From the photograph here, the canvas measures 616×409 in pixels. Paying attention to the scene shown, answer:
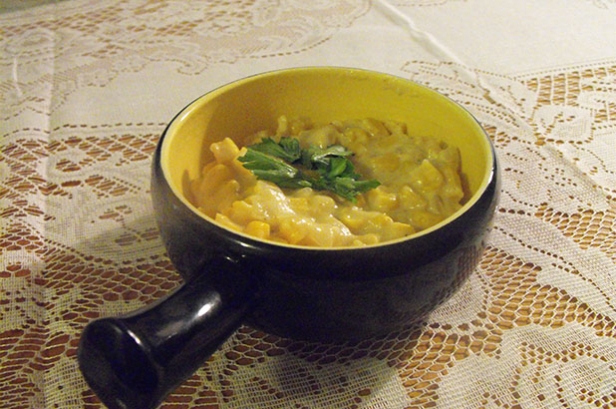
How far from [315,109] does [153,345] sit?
0.38 m

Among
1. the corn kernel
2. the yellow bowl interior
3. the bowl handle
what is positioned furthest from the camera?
the yellow bowl interior

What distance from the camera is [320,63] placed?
1.01 metres

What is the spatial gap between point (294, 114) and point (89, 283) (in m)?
0.28

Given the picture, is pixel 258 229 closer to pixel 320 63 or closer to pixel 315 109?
pixel 315 109

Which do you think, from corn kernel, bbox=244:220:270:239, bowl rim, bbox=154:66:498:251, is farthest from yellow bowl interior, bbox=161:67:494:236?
corn kernel, bbox=244:220:270:239

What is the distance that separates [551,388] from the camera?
501 millimetres

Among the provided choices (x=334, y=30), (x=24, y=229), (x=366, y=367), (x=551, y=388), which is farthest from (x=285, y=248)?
(x=334, y=30)

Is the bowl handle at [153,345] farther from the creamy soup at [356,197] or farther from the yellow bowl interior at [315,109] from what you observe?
the yellow bowl interior at [315,109]

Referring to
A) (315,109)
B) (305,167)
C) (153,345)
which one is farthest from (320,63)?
(153,345)

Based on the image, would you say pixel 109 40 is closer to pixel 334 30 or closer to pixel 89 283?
pixel 334 30

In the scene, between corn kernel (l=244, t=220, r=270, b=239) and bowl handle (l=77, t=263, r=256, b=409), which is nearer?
bowl handle (l=77, t=263, r=256, b=409)

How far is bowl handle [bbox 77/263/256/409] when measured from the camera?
379 mm

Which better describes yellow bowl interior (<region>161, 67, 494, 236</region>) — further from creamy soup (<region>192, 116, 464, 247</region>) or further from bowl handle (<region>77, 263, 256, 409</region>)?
bowl handle (<region>77, 263, 256, 409</region>)

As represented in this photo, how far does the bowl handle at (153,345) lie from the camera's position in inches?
14.9
